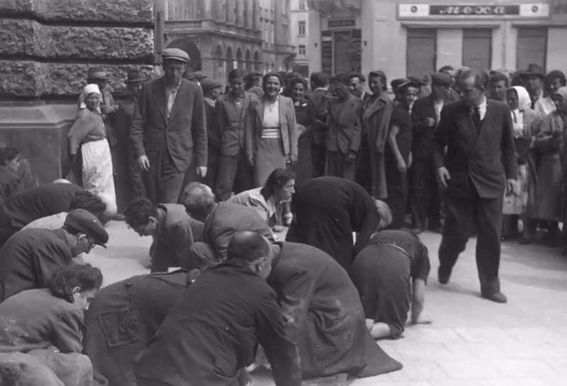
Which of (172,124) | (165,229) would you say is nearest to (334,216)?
(165,229)

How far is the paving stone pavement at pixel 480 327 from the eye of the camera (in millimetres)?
5711

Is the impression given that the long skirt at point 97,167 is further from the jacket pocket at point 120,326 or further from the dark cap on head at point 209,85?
the jacket pocket at point 120,326

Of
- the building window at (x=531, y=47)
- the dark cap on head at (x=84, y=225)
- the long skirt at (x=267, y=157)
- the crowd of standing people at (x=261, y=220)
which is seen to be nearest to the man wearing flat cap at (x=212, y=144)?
the crowd of standing people at (x=261, y=220)

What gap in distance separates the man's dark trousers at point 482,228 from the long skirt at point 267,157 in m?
2.94

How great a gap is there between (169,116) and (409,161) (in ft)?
10.3

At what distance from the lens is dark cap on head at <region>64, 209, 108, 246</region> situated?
5652mm

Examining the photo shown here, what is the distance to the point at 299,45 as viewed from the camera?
8531 centimetres

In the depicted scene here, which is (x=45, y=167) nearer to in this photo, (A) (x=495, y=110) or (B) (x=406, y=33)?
(A) (x=495, y=110)

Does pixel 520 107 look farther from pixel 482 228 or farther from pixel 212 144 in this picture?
pixel 212 144

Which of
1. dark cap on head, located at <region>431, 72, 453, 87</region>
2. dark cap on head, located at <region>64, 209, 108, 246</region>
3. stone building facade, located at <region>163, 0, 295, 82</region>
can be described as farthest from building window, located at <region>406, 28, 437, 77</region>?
stone building facade, located at <region>163, 0, 295, 82</region>

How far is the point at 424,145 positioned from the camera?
1037 cm

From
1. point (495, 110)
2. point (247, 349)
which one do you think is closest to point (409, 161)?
point (495, 110)

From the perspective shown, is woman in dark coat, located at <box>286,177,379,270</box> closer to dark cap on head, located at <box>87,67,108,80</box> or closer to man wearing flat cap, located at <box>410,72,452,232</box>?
dark cap on head, located at <box>87,67,108,80</box>

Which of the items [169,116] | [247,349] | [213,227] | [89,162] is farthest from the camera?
[89,162]
